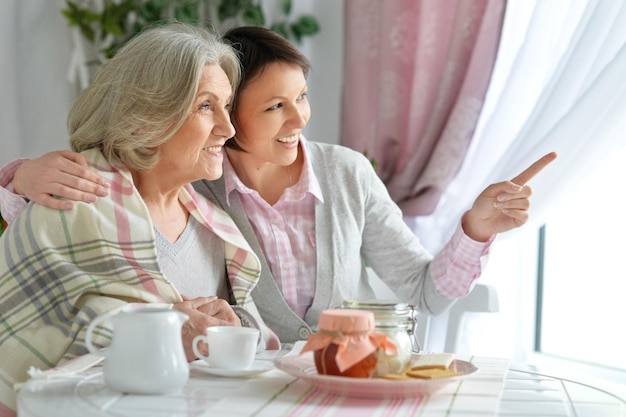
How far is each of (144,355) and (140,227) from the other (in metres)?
0.46

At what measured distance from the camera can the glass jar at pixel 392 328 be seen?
122cm

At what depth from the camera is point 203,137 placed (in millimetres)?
1708

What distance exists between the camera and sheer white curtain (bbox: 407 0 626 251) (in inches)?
84.3

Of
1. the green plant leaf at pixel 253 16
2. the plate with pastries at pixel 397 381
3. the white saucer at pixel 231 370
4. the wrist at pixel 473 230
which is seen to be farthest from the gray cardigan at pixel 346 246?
the green plant leaf at pixel 253 16

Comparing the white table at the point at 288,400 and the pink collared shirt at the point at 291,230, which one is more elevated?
the pink collared shirt at the point at 291,230

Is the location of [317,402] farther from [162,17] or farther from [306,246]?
[162,17]

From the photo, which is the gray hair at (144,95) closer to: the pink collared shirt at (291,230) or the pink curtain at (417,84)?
the pink collared shirt at (291,230)

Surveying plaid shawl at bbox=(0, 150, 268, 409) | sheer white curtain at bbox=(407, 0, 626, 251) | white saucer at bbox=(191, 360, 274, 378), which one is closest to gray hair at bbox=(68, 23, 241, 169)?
plaid shawl at bbox=(0, 150, 268, 409)

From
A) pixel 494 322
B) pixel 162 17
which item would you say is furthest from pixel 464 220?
pixel 162 17

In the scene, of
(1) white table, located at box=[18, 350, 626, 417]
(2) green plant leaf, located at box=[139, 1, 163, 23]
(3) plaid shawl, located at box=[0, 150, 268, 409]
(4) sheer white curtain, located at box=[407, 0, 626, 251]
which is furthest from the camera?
(2) green plant leaf, located at box=[139, 1, 163, 23]

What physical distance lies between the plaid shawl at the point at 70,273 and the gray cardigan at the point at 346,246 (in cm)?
33

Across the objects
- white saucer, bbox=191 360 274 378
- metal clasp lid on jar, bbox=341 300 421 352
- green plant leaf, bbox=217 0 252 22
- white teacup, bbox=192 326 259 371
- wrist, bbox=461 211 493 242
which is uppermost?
green plant leaf, bbox=217 0 252 22

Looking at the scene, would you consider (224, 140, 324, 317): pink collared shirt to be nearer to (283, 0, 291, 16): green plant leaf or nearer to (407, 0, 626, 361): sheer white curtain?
(407, 0, 626, 361): sheer white curtain

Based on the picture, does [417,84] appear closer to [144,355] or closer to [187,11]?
[187,11]
